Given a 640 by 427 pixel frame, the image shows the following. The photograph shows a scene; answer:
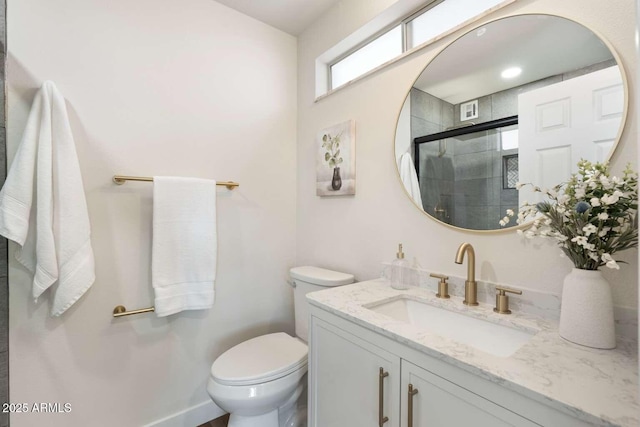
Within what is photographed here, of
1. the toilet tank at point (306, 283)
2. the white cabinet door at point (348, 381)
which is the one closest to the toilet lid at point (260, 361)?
the toilet tank at point (306, 283)

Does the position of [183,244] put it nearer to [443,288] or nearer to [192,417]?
[192,417]

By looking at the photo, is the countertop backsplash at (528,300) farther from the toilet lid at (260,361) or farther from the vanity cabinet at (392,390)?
the toilet lid at (260,361)

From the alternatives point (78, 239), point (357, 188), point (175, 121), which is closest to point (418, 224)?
point (357, 188)

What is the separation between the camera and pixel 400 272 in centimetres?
129

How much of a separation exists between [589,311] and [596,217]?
249 millimetres

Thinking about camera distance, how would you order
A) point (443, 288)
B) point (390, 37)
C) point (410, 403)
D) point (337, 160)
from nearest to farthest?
point (410, 403)
point (443, 288)
point (390, 37)
point (337, 160)

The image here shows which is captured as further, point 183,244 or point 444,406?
point 183,244

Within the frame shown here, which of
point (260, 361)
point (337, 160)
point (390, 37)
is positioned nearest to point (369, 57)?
point (390, 37)

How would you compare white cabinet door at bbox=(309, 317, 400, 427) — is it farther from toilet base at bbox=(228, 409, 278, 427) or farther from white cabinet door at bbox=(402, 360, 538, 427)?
toilet base at bbox=(228, 409, 278, 427)

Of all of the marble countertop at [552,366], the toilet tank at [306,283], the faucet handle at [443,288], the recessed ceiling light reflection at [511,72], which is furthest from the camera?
the toilet tank at [306,283]

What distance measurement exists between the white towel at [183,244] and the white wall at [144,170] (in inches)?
5.2

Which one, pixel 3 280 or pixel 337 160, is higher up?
pixel 337 160

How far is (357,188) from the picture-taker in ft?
5.27

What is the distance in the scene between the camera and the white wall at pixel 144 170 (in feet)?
4.06
